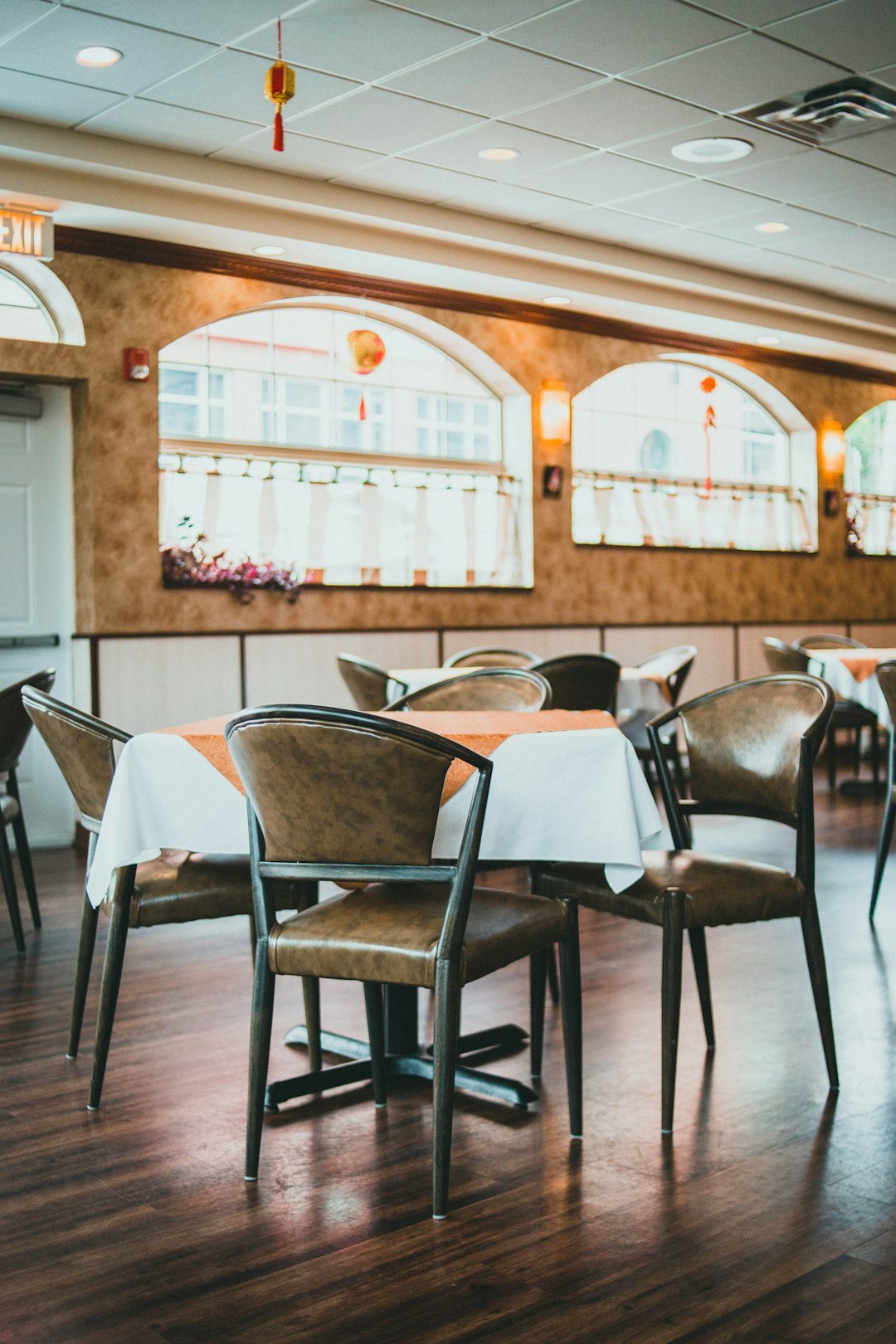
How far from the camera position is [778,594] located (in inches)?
403

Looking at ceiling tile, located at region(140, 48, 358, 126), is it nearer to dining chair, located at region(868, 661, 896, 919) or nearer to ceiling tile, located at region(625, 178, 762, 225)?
ceiling tile, located at region(625, 178, 762, 225)

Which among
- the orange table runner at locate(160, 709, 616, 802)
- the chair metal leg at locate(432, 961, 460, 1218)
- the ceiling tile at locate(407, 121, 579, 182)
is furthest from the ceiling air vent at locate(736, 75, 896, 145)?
the chair metal leg at locate(432, 961, 460, 1218)

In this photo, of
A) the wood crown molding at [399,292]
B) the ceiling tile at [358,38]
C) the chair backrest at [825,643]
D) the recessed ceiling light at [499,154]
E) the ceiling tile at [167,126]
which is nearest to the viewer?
the ceiling tile at [358,38]

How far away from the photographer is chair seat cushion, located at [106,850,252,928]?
2984 mm

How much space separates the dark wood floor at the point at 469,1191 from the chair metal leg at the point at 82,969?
69mm

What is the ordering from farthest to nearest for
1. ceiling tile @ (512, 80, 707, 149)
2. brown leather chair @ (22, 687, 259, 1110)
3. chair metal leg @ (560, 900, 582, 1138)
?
ceiling tile @ (512, 80, 707, 149)
brown leather chair @ (22, 687, 259, 1110)
chair metal leg @ (560, 900, 582, 1138)

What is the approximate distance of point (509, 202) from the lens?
698cm

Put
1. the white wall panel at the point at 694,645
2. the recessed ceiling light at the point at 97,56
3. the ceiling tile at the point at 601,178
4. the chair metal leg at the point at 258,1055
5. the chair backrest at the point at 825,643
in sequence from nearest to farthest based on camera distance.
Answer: the chair metal leg at the point at 258,1055 < the recessed ceiling light at the point at 97,56 < the ceiling tile at the point at 601,178 < the chair backrest at the point at 825,643 < the white wall panel at the point at 694,645

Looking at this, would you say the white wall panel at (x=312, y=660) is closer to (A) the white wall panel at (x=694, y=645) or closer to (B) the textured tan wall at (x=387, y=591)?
(B) the textured tan wall at (x=387, y=591)

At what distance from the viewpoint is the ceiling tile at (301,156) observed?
602 cm

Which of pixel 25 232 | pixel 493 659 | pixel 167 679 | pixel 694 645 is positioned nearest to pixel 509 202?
pixel 25 232

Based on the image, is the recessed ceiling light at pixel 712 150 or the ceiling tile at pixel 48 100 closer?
the ceiling tile at pixel 48 100

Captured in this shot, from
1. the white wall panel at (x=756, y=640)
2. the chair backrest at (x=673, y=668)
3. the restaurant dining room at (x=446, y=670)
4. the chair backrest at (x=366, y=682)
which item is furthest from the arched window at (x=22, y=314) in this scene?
the white wall panel at (x=756, y=640)

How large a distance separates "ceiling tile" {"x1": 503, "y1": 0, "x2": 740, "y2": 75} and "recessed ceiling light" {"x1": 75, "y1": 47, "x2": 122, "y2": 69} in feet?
4.79
